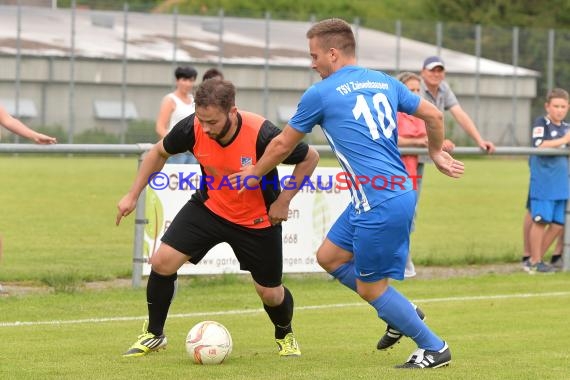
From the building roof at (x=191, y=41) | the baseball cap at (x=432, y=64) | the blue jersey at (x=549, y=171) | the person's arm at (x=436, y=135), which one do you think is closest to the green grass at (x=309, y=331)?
the blue jersey at (x=549, y=171)

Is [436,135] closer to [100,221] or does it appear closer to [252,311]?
[252,311]

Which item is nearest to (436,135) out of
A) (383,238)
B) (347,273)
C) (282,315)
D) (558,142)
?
(383,238)

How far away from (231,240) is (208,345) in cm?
74

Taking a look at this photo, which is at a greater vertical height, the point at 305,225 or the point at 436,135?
the point at 436,135

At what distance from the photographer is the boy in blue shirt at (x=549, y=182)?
42.9ft

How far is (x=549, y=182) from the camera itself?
13.1 m

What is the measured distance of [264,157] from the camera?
720 cm

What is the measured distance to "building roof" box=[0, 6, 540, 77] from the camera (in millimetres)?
39531

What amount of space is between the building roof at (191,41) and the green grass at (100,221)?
1162 centimetres

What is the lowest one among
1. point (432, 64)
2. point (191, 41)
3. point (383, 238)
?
point (383, 238)

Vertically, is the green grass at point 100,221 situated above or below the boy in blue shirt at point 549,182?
below

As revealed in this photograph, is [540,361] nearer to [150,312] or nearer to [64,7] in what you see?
[150,312]

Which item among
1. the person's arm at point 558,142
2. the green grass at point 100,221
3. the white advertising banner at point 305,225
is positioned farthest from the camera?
the person's arm at point 558,142

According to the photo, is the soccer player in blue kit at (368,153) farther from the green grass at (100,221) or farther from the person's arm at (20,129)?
the green grass at (100,221)
